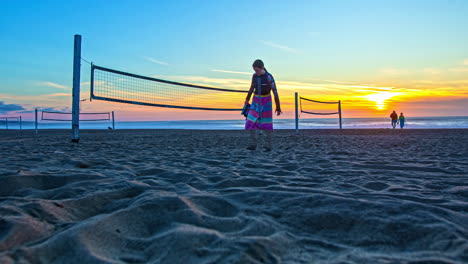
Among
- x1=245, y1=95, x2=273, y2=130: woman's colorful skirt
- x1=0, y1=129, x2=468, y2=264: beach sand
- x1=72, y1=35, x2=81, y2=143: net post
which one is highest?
x1=72, y1=35, x2=81, y2=143: net post

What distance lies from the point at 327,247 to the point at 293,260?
191 mm

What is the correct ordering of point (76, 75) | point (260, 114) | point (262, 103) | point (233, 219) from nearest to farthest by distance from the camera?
point (233, 219)
point (260, 114)
point (262, 103)
point (76, 75)

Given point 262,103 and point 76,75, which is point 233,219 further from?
point 76,75

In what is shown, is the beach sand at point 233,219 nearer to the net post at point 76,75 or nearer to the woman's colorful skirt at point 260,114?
the woman's colorful skirt at point 260,114

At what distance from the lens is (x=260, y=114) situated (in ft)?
16.8

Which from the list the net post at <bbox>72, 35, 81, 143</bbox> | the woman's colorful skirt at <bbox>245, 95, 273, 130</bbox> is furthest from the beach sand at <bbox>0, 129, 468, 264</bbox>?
the net post at <bbox>72, 35, 81, 143</bbox>

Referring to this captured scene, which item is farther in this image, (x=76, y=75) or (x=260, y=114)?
(x=76, y=75)

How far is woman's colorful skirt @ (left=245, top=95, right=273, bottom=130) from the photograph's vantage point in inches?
202

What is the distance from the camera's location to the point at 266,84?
5125 millimetres

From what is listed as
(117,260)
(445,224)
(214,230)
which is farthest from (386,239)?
(117,260)

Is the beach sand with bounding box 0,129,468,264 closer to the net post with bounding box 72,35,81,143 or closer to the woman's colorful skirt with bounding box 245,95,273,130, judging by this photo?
the woman's colorful skirt with bounding box 245,95,273,130

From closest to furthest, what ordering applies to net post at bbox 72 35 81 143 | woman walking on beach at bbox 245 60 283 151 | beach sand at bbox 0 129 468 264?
1. beach sand at bbox 0 129 468 264
2. woman walking on beach at bbox 245 60 283 151
3. net post at bbox 72 35 81 143

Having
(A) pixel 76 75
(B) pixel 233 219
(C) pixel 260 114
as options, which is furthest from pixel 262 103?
(B) pixel 233 219

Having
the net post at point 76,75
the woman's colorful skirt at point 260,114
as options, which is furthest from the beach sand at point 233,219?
the net post at point 76,75
